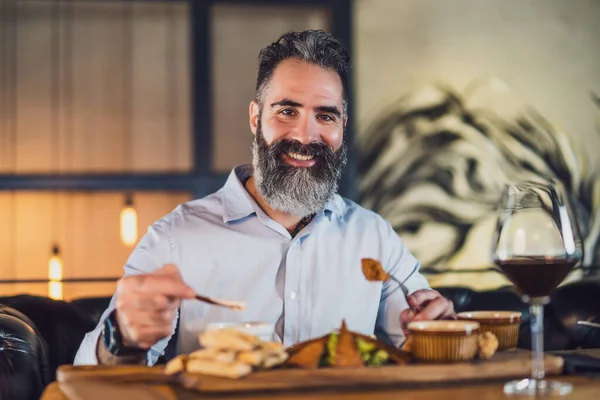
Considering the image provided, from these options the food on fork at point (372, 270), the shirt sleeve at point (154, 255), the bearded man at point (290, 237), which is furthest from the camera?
the bearded man at point (290, 237)

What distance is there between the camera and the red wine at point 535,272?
102 cm

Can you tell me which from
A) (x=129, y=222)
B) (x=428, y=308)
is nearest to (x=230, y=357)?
(x=428, y=308)

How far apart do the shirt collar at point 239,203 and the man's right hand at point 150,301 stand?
2.27ft

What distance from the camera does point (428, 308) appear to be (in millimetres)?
1440

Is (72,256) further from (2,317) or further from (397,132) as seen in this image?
(2,317)

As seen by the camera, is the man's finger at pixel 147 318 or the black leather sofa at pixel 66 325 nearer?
the man's finger at pixel 147 318

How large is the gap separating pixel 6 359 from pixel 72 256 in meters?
2.70

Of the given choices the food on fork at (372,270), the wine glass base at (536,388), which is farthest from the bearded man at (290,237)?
the wine glass base at (536,388)

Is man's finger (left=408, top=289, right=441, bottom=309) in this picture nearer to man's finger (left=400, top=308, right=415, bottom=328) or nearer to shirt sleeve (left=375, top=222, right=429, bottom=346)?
man's finger (left=400, top=308, right=415, bottom=328)

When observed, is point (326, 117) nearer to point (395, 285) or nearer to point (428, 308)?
point (395, 285)

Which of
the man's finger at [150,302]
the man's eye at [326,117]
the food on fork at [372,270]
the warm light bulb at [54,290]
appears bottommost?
the warm light bulb at [54,290]

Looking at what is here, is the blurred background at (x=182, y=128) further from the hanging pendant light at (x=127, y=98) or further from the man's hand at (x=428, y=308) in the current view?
the man's hand at (x=428, y=308)

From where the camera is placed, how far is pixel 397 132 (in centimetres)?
496

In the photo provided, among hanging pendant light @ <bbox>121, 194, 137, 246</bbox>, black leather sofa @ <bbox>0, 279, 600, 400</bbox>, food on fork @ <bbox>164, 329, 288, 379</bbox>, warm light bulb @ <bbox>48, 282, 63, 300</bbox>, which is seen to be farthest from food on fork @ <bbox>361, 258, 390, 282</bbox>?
warm light bulb @ <bbox>48, 282, 63, 300</bbox>
